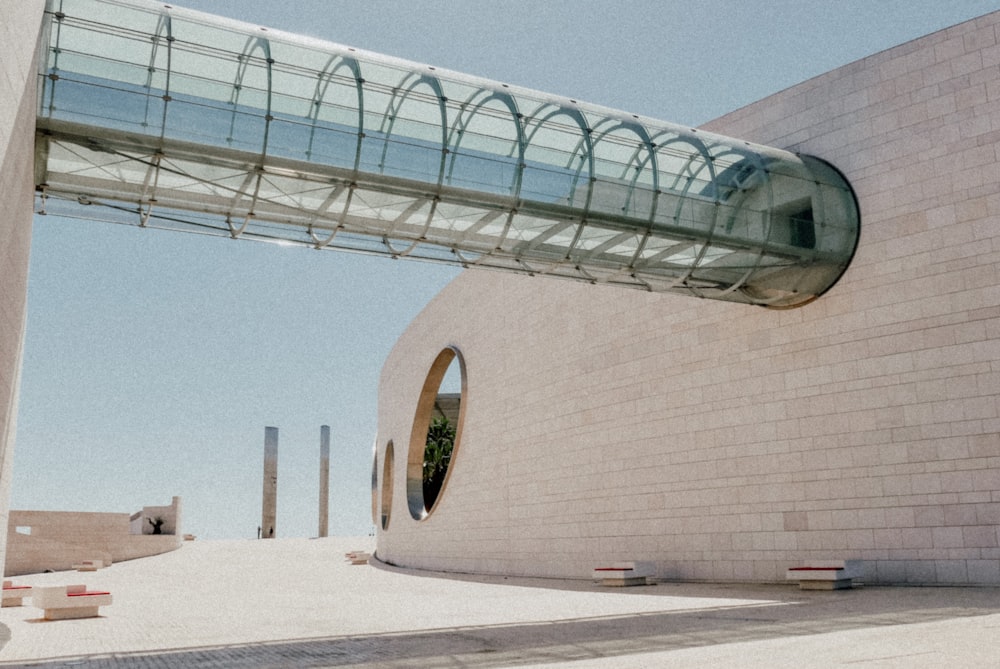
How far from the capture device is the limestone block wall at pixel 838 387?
12.2 meters

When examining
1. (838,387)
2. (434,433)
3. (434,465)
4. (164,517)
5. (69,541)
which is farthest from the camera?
(164,517)

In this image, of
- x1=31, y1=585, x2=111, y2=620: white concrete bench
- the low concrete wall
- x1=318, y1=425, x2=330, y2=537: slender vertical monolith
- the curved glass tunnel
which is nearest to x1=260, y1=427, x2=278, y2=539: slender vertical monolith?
x1=318, y1=425, x2=330, y2=537: slender vertical monolith

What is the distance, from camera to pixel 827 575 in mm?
12258

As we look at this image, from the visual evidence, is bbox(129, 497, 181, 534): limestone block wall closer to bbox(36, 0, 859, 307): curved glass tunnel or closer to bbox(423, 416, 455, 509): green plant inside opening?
bbox(423, 416, 455, 509): green plant inside opening

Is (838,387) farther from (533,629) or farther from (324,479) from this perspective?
(324,479)

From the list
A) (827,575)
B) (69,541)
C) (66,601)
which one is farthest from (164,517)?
(827,575)

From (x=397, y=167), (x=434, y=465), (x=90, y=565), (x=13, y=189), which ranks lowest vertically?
(x=90, y=565)

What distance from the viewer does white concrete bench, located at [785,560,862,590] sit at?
12250 mm

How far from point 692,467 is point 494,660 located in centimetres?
915

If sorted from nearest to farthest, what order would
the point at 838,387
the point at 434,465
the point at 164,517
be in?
the point at 838,387, the point at 434,465, the point at 164,517

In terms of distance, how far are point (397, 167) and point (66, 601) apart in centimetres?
796

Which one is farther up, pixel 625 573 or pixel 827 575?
pixel 827 575

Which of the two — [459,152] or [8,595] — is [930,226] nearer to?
[459,152]

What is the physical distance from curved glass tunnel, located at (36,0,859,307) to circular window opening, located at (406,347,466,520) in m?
12.8
